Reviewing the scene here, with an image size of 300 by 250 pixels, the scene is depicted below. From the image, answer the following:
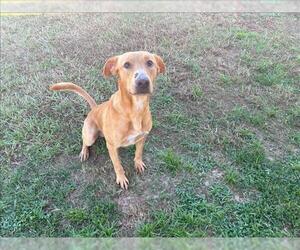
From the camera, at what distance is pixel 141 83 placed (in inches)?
107

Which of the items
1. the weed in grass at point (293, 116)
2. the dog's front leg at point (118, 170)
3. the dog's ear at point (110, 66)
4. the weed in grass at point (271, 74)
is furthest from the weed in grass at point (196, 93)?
the dog's ear at point (110, 66)

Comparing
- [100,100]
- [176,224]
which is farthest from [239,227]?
[100,100]

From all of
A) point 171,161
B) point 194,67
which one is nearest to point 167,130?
point 171,161

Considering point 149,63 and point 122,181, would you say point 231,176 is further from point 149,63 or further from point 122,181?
point 149,63

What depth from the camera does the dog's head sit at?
8.94ft

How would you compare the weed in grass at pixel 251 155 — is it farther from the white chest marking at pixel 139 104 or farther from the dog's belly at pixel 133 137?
the white chest marking at pixel 139 104

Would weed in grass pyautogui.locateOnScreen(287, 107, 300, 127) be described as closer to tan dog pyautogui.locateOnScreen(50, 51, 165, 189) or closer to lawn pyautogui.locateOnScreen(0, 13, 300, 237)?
lawn pyautogui.locateOnScreen(0, 13, 300, 237)

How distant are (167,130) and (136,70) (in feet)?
4.33

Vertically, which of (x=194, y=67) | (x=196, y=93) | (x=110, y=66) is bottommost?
(x=196, y=93)

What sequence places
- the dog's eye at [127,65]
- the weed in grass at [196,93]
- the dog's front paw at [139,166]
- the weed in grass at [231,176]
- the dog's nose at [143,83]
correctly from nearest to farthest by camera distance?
the dog's nose at [143,83] → the dog's eye at [127,65] → the weed in grass at [231,176] → the dog's front paw at [139,166] → the weed in grass at [196,93]

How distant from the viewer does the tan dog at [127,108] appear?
2795 mm

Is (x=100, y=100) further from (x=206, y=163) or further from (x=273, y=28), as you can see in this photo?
(x=273, y=28)

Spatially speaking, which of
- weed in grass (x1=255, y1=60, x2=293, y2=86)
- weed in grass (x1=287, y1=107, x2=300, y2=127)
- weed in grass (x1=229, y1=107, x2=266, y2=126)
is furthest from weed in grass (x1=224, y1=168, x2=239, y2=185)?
weed in grass (x1=255, y1=60, x2=293, y2=86)

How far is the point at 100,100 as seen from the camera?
4.34 metres
